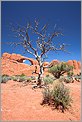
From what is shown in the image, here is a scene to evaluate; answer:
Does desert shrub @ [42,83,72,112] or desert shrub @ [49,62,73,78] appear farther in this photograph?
desert shrub @ [49,62,73,78]

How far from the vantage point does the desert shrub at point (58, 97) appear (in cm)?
654

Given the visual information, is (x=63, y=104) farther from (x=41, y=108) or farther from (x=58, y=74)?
(x=58, y=74)

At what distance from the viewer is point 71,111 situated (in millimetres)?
6344

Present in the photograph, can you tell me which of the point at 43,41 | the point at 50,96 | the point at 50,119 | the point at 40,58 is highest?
the point at 43,41

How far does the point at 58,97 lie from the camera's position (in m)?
6.67

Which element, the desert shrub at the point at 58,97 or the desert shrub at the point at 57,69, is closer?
the desert shrub at the point at 58,97

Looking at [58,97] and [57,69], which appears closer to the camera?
[58,97]

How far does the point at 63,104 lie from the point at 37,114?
1222 millimetres

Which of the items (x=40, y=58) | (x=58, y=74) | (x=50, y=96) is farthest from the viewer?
(x=58, y=74)

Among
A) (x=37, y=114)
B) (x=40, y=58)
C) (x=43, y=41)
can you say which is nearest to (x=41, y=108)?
(x=37, y=114)

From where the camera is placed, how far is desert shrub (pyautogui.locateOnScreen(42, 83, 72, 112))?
6.54 metres

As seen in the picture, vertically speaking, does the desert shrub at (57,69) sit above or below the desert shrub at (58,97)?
above

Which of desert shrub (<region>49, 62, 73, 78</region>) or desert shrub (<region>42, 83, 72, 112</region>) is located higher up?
desert shrub (<region>49, 62, 73, 78</region>)

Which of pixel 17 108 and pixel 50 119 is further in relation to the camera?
pixel 17 108
